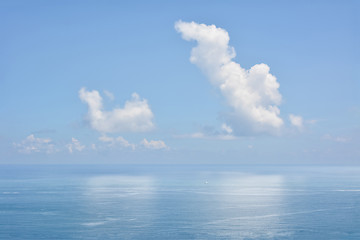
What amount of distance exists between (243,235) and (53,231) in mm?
30850

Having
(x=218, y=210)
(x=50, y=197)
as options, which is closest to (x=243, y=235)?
(x=218, y=210)

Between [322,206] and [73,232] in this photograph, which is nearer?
[73,232]

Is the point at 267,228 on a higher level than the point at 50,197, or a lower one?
lower

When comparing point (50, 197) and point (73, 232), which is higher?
point (50, 197)

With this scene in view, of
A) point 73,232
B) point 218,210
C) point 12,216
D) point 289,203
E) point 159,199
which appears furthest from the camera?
point 159,199

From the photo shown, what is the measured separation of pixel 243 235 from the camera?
68062 millimetres

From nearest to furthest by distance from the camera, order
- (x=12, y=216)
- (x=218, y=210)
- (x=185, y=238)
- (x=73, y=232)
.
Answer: (x=185, y=238), (x=73, y=232), (x=12, y=216), (x=218, y=210)

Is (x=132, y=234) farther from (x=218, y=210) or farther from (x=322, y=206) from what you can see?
(x=322, y=206)

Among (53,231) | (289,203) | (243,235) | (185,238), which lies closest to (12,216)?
(53,231)

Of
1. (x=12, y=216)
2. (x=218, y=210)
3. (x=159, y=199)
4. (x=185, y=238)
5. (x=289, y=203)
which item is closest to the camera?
(x=185, y=238)

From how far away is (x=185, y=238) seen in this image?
66438 millimetres

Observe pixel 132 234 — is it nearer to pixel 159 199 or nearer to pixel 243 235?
pixel 243 235

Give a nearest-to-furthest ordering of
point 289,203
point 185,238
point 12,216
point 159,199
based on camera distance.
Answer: point 185,238 → point 12,216 → point 289,203 → point 159,199

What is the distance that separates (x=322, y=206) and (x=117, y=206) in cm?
4644
